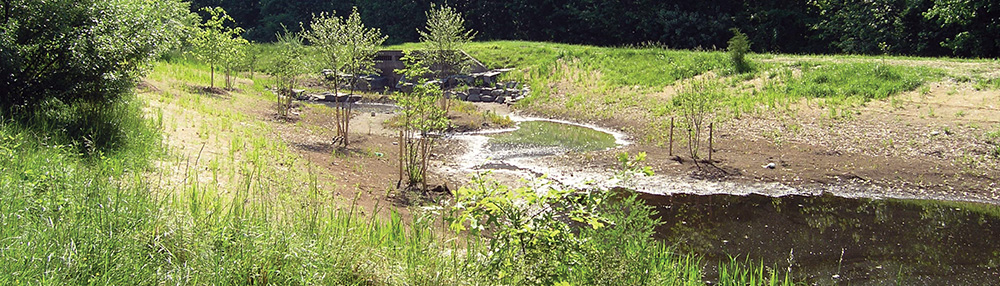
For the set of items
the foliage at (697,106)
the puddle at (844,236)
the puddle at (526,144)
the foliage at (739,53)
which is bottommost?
the puddle at (844,236)

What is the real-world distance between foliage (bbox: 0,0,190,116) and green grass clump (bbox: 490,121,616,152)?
935cm

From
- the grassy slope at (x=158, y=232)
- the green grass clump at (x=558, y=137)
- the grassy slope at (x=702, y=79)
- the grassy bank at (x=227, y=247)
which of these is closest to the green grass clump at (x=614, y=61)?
the grassy slope at (x=702, y=79)

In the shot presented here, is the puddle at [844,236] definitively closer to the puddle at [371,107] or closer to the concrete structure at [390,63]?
the puddle at [371,107]

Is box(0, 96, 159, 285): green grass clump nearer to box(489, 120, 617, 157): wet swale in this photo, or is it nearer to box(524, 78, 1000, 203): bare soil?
box(524, 78, 1000, 203): bare soil

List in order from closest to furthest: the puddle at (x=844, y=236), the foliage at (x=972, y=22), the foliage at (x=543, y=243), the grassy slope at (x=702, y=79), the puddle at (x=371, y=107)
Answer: the foliage at (x=543, y=243) → the puddle at (x=844, y=236) → the grassy slope at (x=702, y=79) → the puddle at (x=371, y=107) → the foliage at (x=972, y=22)

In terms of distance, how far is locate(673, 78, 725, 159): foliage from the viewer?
52.0ft

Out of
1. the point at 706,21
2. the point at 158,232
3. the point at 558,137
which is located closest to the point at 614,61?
the point at 558,137

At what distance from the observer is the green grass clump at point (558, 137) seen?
57.5ft

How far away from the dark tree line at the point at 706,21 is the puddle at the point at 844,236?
1801 centimetres

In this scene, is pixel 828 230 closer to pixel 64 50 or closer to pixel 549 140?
pixel 549 140

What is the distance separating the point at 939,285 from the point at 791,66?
15468 mm

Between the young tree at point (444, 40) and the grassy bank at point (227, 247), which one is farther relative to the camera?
the young tree at point (444, 40)

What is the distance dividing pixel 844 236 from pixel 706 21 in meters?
28.4

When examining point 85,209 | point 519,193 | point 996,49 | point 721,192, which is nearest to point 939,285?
point 721,192
